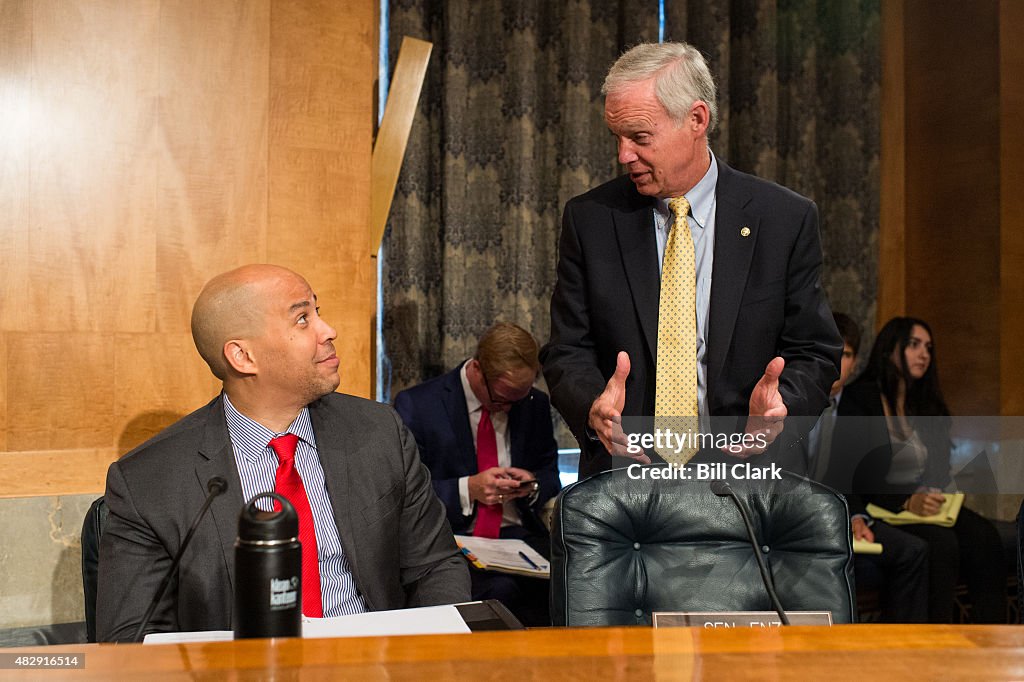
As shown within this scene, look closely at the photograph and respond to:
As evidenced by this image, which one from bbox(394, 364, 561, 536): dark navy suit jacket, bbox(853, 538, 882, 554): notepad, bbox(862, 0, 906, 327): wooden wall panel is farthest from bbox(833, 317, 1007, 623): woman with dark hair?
bbox(394, 364, 561, 536): dark navy suit jacket

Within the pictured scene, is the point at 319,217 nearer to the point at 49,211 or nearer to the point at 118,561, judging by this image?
the point at 49,211

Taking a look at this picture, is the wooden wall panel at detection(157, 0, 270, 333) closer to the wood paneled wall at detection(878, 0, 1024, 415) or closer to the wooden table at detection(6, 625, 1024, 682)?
the wooden table at detection(6, 625, 1024, 682)

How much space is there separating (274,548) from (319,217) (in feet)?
5.13

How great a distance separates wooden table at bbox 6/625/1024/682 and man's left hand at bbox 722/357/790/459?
757 millimetres

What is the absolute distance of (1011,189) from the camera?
375 centimetres

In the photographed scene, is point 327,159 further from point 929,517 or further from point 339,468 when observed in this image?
point 929,517

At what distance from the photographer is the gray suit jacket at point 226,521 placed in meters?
1.55

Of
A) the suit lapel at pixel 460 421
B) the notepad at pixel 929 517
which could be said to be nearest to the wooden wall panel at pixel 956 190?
the notepad at pixel 929 517

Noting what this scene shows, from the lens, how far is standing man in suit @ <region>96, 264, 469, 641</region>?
1.56 meters

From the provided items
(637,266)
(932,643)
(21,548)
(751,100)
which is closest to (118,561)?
(21,548)

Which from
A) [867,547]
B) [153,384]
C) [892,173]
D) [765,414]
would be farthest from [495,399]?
[892,173]

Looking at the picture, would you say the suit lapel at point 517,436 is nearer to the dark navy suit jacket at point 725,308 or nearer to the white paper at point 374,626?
the dark navy suit jacket at point 725,308

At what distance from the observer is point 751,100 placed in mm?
4152

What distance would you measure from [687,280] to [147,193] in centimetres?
119
